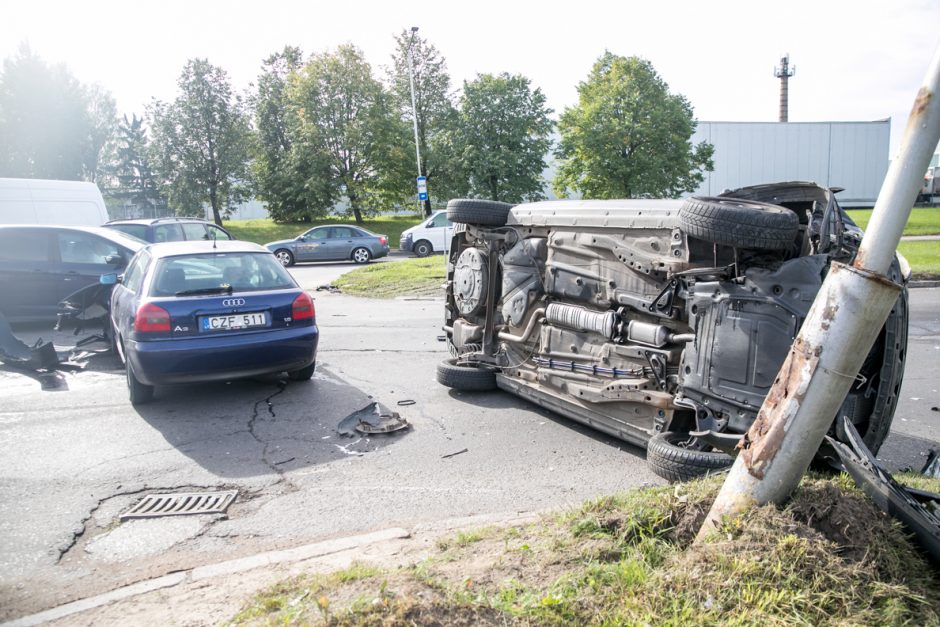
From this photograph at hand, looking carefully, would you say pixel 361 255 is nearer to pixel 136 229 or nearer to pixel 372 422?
pixel 136 229

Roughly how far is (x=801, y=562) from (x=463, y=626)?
52.6 inches

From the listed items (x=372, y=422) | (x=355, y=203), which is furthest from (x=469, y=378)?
(x=355, y=203)

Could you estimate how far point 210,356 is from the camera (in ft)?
20.4

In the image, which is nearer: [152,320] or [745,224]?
[745,224]

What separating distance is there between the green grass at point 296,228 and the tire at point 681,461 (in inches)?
1282

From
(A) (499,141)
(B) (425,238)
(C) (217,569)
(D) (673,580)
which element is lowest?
(C) (217,569)

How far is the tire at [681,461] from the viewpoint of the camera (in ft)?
13.3

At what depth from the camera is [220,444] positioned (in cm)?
552

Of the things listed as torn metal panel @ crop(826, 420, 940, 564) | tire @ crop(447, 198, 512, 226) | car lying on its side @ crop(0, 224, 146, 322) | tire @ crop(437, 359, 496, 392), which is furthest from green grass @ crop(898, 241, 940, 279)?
car lying on its side @ crop(0, 224, 146, 322)

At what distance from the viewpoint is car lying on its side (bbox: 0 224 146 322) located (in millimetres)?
10469

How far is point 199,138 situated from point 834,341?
44.2 metres

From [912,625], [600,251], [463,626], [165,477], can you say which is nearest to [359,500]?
[165,477]

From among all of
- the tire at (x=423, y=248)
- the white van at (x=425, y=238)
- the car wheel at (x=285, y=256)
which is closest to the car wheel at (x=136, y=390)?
the car wheel at (x=285, y=256)

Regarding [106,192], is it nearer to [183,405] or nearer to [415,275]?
[415,275]
